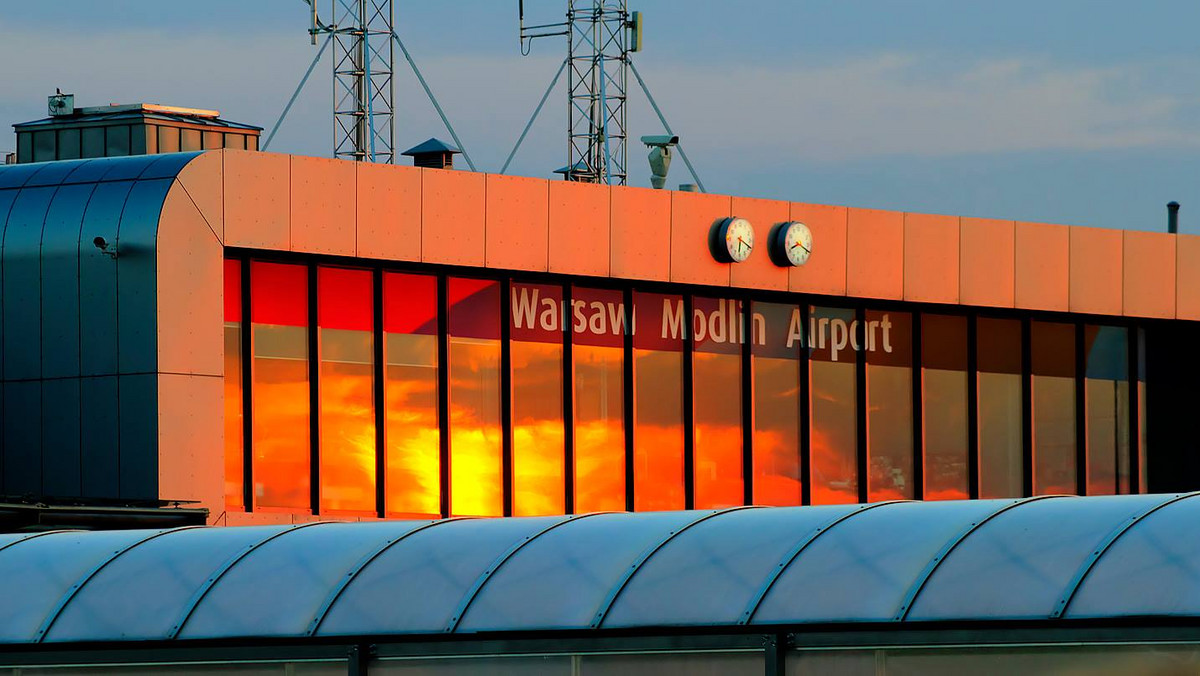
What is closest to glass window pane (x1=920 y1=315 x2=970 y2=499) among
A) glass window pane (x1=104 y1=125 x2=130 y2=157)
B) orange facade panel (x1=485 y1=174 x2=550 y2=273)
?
orange facade panel (x1=485 y1=174 x2=550 y2=273)

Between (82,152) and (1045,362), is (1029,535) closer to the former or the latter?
(1045,362)

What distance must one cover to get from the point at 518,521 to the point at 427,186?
1288 centimetres

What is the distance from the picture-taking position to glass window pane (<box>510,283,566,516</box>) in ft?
115

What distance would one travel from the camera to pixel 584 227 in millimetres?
35156

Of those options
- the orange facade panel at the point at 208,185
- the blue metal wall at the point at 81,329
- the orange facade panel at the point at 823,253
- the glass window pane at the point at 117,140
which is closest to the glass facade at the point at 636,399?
the orange facade panel at the point at 823,253

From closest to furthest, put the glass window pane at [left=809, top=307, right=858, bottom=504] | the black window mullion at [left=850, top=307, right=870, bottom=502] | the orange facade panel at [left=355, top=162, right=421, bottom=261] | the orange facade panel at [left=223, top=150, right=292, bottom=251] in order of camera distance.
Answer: the orange facade panel at [left=223, top=150, right=292, bottom=251]
the orange facade panel at [left=355, top=162, right=421, bottom=261]
the glass window pane at [left=809, top=307, right=858, bottom=504]
the black window mullion at [left=850, top=307, right=870, bottom=502]

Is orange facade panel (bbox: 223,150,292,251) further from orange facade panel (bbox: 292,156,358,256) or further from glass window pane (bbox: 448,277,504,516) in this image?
glass window pane (bbox: 448,277,504,516)

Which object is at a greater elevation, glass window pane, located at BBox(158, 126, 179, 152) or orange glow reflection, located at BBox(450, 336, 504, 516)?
glass window pane, located at BBox(158, 126, 179, 152)

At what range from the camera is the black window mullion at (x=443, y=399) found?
34094 millimetres

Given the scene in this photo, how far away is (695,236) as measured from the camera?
36500 mm

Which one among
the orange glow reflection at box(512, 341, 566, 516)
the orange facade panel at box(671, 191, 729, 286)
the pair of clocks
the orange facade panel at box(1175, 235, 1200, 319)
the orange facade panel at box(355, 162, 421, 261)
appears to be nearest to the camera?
the orange facade panel at box(355, 162, 421, 261)

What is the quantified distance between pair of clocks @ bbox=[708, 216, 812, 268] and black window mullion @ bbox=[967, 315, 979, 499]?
460 centimetres

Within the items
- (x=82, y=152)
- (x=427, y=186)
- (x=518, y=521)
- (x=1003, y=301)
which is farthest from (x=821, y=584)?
(x=82, y=152)

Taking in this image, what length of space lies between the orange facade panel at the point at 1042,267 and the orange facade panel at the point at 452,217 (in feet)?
36.9
